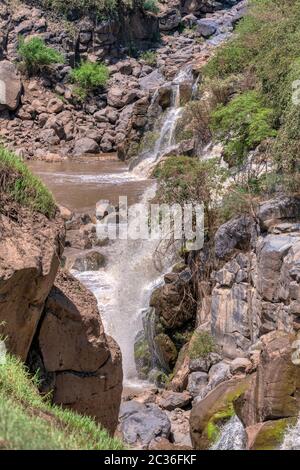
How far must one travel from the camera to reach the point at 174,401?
1036 cm

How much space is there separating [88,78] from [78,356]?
2764 cm

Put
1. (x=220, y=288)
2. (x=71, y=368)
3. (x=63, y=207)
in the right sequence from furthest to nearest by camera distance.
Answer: (x=63, y=207) < (x=220, y=288) < (x=71, y=368)

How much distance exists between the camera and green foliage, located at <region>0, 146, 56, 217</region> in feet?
18.8

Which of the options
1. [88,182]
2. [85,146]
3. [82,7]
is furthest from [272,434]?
[82,7]

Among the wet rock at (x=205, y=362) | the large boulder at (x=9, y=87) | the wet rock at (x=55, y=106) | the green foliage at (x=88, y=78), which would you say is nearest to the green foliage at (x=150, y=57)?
Result: the green foliage at (x=88, y=78)

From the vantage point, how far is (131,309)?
13.8 meters

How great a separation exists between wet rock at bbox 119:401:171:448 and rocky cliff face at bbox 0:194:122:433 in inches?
95.1

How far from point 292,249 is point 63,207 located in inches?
417

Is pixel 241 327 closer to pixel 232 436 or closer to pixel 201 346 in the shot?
pixel 201 346

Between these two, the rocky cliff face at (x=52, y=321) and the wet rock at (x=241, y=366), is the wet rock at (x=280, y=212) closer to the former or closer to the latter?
the wet rock at (x=241, y=366)

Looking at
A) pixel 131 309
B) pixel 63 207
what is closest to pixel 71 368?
pixel 131 309

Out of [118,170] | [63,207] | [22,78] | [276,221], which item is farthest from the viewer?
[22,78]
